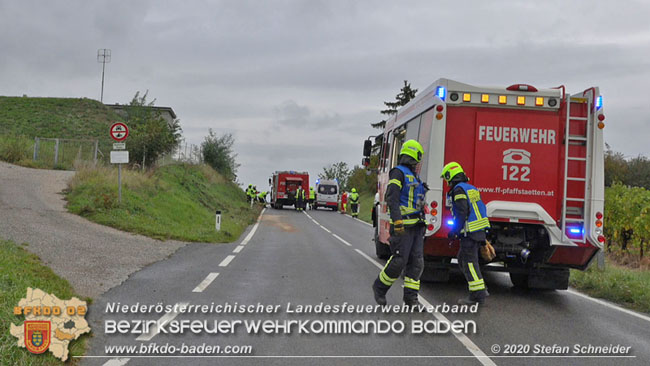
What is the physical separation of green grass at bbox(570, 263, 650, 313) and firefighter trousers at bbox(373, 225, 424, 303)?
11.8ft

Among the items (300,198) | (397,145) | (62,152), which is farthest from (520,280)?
(300,198)

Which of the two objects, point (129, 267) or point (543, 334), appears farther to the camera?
point (129, 267)

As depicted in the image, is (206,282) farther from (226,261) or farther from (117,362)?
(117,362)

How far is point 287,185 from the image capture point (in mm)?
44844

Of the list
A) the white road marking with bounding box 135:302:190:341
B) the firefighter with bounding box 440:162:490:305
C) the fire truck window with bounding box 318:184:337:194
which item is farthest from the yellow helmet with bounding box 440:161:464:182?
the fire truck window with bounding box 318:184:337:194

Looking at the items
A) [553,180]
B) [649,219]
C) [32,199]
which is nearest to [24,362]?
[553,180]

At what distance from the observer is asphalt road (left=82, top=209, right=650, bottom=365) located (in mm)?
5062

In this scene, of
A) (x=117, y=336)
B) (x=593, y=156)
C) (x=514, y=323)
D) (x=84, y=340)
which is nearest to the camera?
(x=84, y=340)

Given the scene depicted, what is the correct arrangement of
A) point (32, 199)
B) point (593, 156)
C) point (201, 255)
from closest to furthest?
point (593, 156) < point (201, 255) < point (32, 199)

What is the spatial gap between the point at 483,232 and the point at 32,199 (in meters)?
14.9

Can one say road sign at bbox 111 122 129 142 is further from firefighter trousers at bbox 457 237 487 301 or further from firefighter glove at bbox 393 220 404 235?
firefighter trousers at bbox 457 237 487 301

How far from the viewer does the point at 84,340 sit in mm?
5098

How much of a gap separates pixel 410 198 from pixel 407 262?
78 centimetres

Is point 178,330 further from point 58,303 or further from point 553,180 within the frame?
point 553,180
